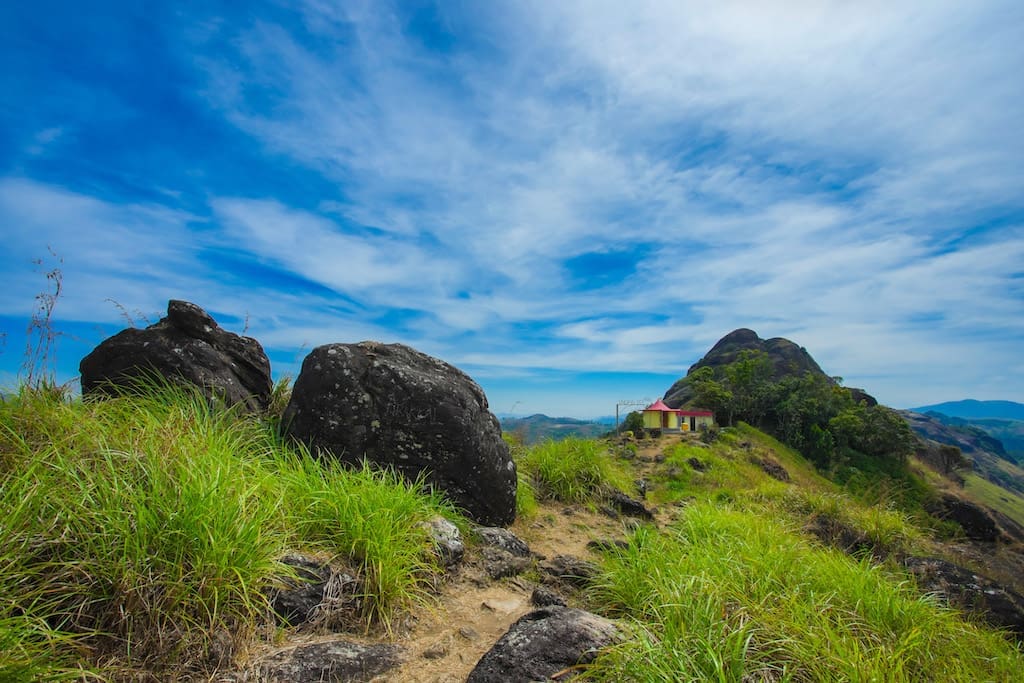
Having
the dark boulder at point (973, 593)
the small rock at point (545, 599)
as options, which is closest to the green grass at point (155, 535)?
the small rock at point (545, 599)

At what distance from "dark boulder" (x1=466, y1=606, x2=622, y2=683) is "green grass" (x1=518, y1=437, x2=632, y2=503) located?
6398 millimetres

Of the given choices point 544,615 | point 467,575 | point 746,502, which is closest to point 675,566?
point 544,615

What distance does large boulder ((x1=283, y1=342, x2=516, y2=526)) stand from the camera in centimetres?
677

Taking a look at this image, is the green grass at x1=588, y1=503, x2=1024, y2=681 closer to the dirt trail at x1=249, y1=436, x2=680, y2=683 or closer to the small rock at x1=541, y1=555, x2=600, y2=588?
the small rock at x1=541, y1=555, x2=600, y2=588

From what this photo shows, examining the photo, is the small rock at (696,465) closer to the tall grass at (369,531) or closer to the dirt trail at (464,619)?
the dirt trail at (464,619)

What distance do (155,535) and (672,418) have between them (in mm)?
44641

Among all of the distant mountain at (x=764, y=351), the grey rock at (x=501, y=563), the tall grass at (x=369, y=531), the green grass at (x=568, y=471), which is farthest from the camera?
the distant mountain at (x=764, y=351)

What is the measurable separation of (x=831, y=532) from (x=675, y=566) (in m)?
6.59

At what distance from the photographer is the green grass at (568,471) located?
10.5 metres

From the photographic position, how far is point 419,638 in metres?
4.42

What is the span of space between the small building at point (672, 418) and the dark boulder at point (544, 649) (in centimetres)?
3565

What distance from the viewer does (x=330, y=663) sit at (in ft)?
11.8

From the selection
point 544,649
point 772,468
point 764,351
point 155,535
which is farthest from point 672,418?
point 764,351

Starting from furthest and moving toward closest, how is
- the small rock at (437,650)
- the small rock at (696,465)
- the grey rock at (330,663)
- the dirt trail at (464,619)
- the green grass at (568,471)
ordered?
the small rock at (696,465)
the green grass at (568,471)
the small rock at (437,650)
the dirt trail at (464,619)
the grey rock at (330,663)
